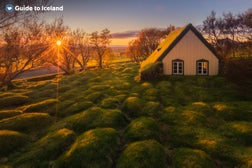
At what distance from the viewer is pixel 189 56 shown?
34250 millimetres

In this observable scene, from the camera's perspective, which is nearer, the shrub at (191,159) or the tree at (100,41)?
the shrub at (191,159)

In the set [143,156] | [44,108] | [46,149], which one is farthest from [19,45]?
[143,156]

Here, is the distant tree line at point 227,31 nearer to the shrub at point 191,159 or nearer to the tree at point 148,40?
the tree at point 148,40

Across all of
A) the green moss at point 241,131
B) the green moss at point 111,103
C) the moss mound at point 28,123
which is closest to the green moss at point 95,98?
the green moss at point 111,103

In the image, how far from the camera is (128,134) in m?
15.3

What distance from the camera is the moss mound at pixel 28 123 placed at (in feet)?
57.8

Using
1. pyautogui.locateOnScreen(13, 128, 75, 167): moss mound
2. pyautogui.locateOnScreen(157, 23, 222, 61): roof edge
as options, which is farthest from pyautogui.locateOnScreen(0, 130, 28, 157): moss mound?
pyautogui.locateOnScreen(157, 23, 222, 61): roof edge

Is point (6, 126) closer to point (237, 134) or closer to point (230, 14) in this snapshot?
point (237, 134)

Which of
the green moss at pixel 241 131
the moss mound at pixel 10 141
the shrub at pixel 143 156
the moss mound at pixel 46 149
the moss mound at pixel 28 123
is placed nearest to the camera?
the shrub at pixel 143 156

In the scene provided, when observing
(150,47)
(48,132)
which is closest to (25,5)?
(48,132)

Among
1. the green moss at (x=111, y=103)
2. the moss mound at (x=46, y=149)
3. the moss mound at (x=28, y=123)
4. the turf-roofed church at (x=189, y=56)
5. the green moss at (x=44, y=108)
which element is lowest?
the moss mound at (x=46, y=149)

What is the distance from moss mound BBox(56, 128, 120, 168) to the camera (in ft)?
38.6

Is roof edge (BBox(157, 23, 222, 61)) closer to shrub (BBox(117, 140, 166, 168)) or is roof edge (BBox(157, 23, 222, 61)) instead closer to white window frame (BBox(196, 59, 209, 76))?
white window frame (BBox(196, 59, 209, 76))

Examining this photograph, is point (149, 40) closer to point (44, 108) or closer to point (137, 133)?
point (44, 108)
